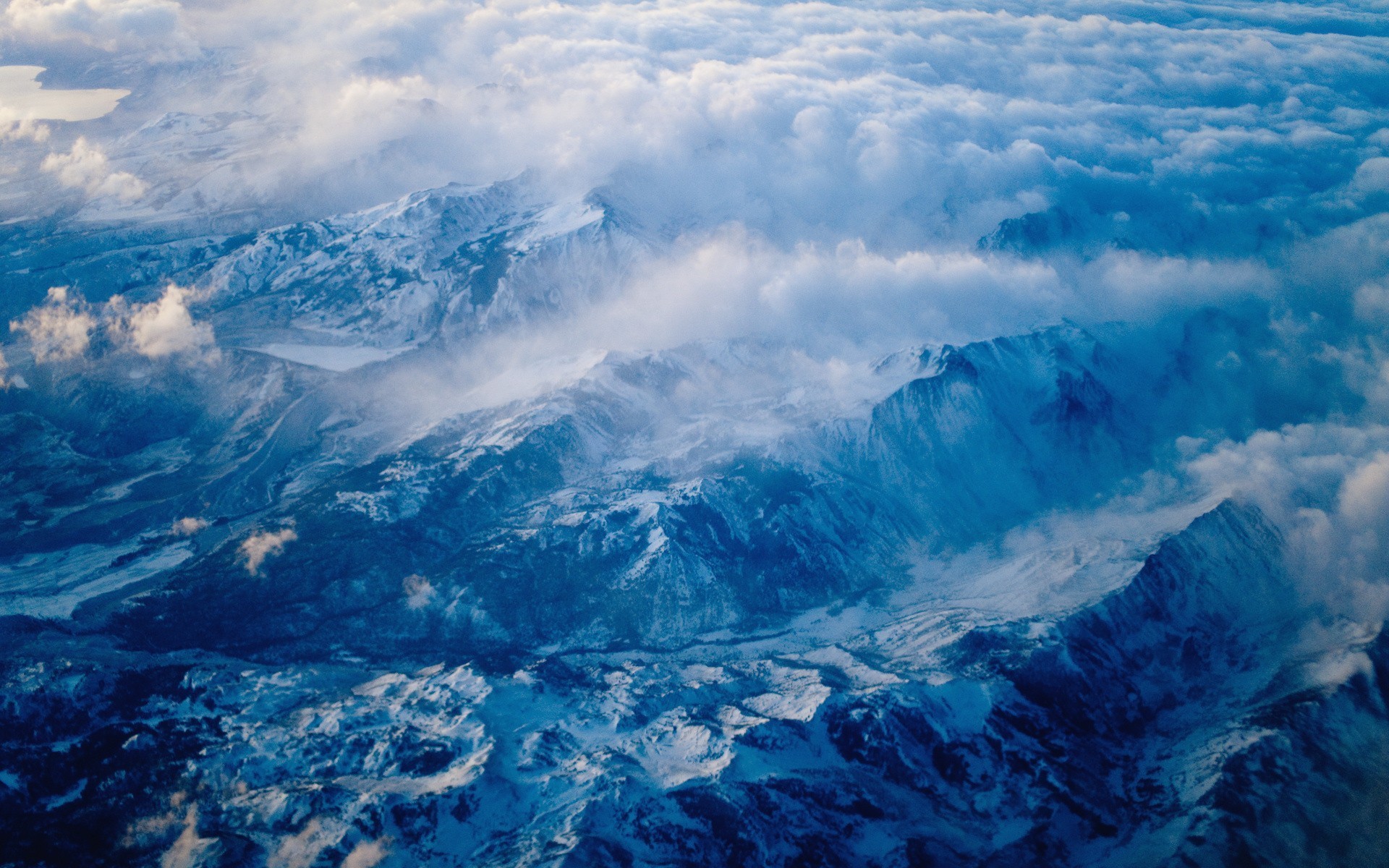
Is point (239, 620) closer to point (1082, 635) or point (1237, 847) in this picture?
point (1082, 635)

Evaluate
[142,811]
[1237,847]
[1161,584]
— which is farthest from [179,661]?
[1161,584]

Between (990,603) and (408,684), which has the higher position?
(408,684)

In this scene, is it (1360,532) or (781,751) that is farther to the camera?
(1360,532)

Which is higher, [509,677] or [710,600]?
[509,677]

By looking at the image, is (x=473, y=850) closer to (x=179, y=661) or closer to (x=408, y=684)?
(x=408, y=684)

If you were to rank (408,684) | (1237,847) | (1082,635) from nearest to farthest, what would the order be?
(1237,847) < (408,684) < (1082,635)

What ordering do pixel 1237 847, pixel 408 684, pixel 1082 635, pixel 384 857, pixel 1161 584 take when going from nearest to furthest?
1. pixel 384 857
2. pixel 1237 847
3. pixel 408 684
4. pixel 1082 635
5. pixel 1161 584

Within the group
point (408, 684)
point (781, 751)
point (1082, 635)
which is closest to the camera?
point (781, 751)

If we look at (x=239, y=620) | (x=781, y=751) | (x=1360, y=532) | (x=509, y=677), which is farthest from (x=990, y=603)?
(x=239, y=620)

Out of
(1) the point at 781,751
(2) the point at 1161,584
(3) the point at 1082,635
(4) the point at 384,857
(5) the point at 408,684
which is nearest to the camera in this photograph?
(4) the point at 384,857
